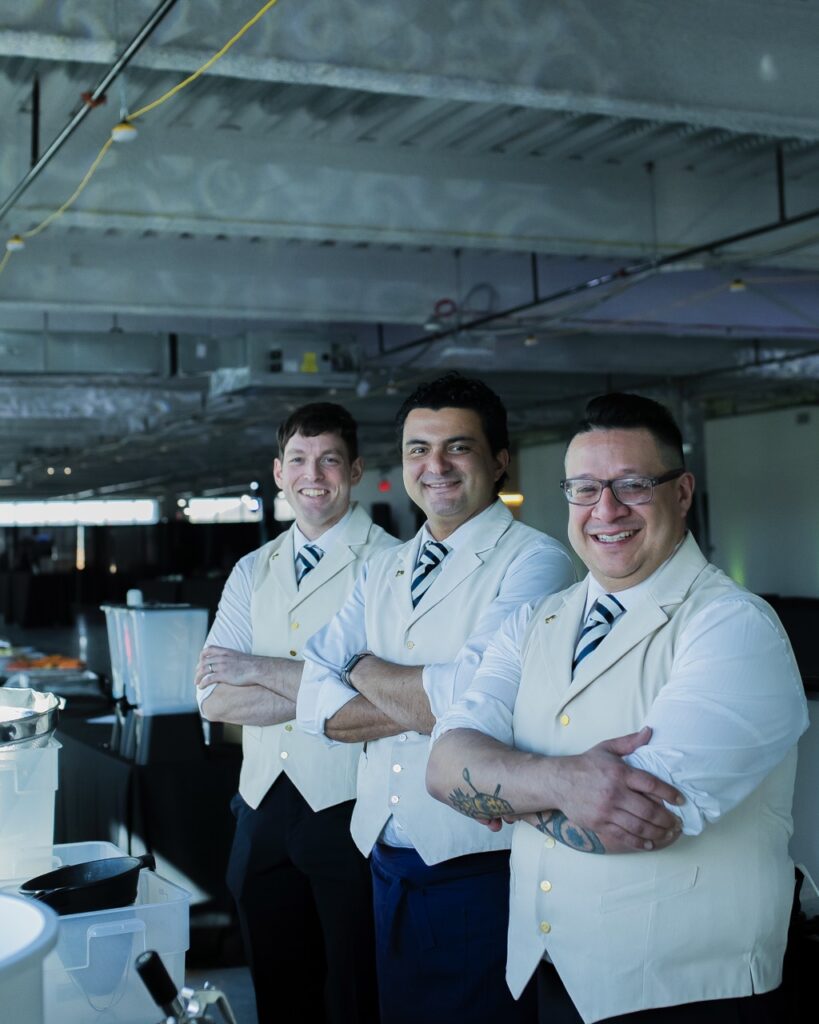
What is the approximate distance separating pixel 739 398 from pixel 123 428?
950 cm

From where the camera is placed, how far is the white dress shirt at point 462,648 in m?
2.04

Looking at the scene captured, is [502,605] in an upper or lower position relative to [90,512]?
lower

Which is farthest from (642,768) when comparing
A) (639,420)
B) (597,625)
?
(639,420)

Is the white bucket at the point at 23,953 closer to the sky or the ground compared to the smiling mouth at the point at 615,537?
closer to the ground

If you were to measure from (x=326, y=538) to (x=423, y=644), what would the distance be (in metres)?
0.64

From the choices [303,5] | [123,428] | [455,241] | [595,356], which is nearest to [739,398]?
[595,356]

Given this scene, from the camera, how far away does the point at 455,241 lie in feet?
21.9

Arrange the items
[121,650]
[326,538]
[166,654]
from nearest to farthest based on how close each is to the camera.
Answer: [326,538]
[166,654]
[121,650]

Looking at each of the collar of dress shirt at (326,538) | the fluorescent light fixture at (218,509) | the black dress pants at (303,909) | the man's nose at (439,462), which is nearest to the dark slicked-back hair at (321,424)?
the collar of dress shirt at (326,538)

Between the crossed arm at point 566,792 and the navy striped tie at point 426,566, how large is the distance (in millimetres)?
530

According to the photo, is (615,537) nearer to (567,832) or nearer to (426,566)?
(567,832)

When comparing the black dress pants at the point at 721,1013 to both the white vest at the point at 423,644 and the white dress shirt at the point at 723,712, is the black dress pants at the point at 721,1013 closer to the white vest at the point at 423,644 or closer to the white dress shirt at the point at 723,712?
the white dress shirt at the point at 723,712

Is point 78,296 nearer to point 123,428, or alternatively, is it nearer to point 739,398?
point 123,428

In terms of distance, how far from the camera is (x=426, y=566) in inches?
90.9
